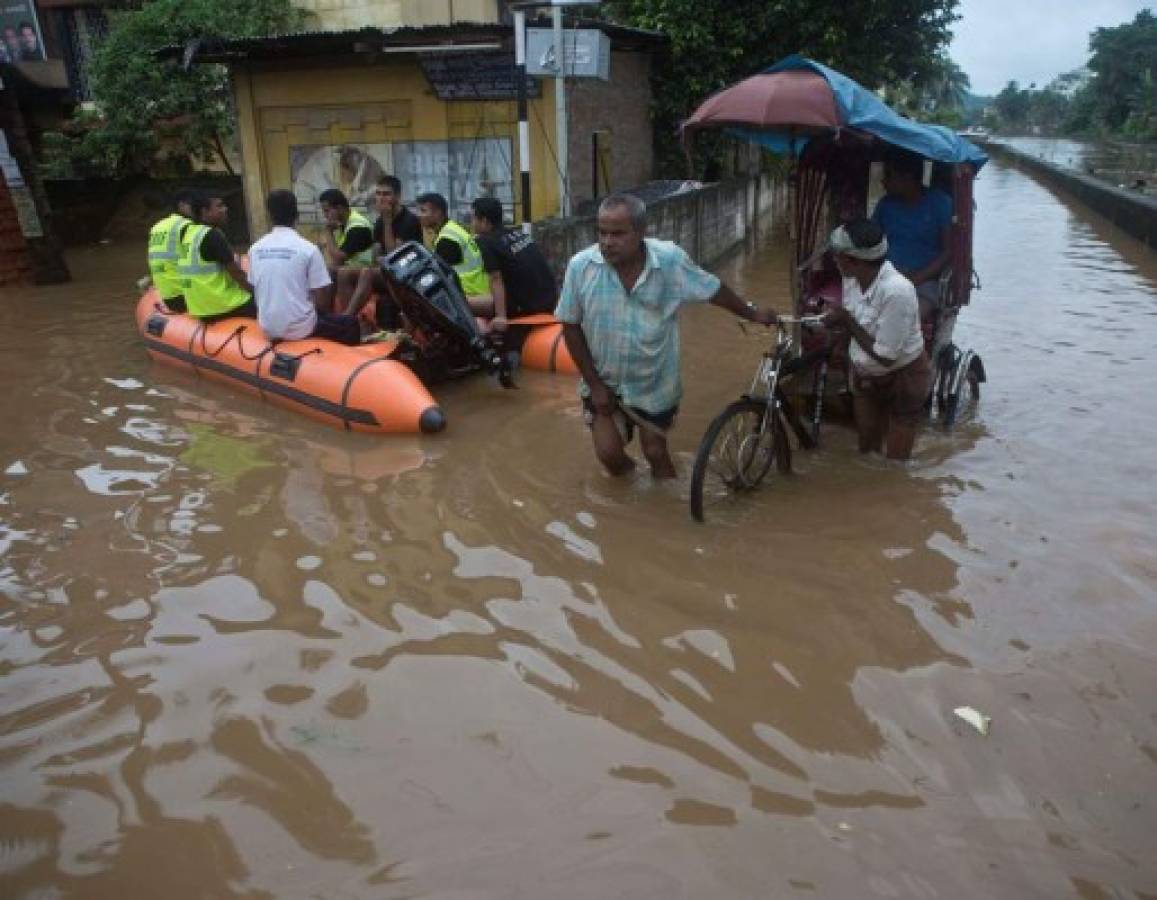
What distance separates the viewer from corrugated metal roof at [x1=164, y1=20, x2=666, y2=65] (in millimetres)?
11109

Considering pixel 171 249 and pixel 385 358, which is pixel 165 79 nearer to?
pixel 171 249

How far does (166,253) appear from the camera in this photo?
293 inches

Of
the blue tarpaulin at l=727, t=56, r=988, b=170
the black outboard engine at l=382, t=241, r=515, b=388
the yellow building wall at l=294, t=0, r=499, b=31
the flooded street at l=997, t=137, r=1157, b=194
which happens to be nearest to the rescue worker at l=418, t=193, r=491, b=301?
the black outboard engine at l=382, t=241, r=515, b=388

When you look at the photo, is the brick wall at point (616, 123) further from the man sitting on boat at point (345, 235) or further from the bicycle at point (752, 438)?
the bicycle at point (752, 438)

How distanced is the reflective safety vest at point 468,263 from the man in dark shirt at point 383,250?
349 millimetres

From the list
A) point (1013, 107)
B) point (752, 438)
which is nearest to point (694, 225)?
point (752, 438)

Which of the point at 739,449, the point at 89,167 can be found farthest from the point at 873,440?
the point at 89,167

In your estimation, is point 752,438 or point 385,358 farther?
point 385,358

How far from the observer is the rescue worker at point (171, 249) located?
7230 millimetres

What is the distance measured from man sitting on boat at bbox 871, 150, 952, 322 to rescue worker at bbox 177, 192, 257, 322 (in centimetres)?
484

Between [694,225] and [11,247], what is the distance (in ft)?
30.6

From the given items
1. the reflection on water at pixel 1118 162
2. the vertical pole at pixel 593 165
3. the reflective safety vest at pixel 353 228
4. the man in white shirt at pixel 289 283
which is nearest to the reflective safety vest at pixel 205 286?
the man in white shirt at pixel 289 283

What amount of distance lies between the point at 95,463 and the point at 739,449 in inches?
157

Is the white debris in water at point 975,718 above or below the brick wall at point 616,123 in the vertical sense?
below
